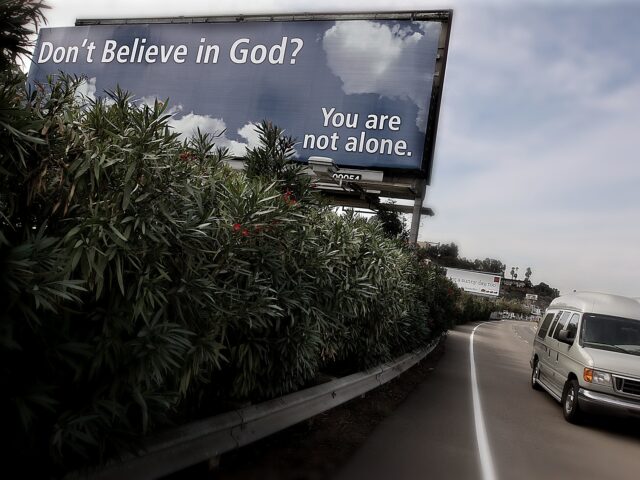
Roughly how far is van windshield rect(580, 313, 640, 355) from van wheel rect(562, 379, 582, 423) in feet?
2.60

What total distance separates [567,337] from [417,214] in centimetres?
947

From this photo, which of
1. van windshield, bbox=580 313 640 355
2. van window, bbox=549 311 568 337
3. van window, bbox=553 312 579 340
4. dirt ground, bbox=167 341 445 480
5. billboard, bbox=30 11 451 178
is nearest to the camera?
dirt ground, bbox=167 341 445 480

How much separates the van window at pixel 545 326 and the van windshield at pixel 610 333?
271 cm

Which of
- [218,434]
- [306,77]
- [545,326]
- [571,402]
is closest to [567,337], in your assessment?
[571,402]

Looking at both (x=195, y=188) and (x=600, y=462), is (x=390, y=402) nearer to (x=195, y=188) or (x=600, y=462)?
(x=600, y=462)

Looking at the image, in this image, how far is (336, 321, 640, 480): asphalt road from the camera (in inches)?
217

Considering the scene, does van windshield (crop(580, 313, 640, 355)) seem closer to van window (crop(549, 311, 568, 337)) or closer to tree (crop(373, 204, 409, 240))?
van window (crop(549, 311, 568, 337))

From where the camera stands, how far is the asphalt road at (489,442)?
18.1ft

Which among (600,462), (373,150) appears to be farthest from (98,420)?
(373,150)

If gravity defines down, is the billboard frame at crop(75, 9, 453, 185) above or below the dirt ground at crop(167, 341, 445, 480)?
above

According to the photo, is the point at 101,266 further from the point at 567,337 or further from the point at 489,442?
the point at 567,337

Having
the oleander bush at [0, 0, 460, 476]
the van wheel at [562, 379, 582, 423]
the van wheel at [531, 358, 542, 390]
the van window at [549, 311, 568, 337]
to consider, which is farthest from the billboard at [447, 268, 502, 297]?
the oleander bush at [0, 0, 460, 476]

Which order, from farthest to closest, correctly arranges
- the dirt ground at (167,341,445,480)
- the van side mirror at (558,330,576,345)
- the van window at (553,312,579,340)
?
the van window at (553,312,579,340) < the van side mirror at (558,330,576,345) < the dirt ground at (167,341,445,480)

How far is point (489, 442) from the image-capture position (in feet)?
22.5
